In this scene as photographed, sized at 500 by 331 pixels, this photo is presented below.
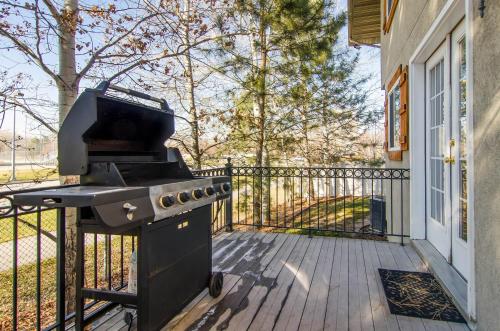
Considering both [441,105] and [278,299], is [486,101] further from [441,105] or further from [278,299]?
[278,299]

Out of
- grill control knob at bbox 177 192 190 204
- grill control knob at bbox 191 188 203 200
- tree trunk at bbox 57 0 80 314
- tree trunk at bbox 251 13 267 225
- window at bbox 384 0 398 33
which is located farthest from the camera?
tree trunk at bbox 251 13 267 225

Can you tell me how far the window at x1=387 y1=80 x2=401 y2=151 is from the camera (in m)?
4.71

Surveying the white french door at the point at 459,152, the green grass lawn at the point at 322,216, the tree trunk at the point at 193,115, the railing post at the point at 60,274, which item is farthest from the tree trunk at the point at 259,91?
the railing post at the point at 60,274

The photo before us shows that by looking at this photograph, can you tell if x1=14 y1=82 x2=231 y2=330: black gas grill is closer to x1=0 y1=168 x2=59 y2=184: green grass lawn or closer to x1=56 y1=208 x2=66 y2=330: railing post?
A: x1=56 y1=208 x2=66 y2=330: railing post

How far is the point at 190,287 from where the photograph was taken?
2.20 meters

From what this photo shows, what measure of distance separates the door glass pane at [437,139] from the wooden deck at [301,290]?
63 cm

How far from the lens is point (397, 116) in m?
4.75

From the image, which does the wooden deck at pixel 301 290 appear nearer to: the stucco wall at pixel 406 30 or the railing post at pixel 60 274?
the railing post at pixel 60 274

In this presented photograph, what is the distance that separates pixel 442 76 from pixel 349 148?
5.42 meters

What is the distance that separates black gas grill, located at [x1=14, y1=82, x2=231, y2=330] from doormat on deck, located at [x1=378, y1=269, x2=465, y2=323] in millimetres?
1431

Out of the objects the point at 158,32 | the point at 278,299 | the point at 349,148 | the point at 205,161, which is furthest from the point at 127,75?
the point at 349,148

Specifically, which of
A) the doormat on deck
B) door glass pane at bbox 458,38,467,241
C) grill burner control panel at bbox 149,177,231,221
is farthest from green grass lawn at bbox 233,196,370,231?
grill burner control panel at bbox 149,177,231,221

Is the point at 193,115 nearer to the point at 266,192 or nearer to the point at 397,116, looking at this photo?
the point at 266,192

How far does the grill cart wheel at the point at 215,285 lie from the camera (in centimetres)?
243
